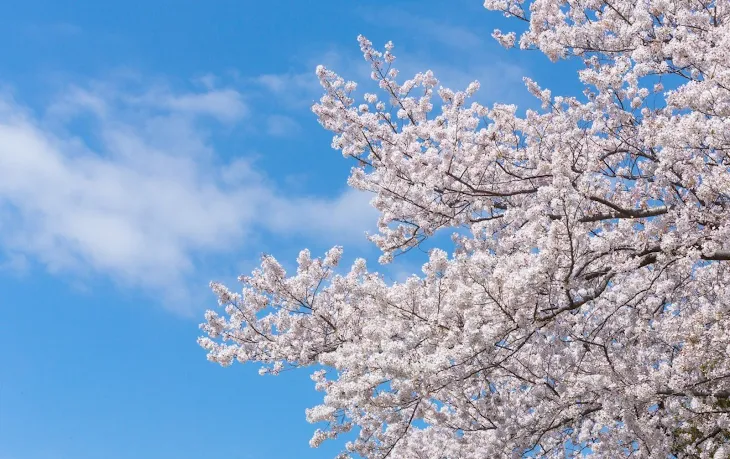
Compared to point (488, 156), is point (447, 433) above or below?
below

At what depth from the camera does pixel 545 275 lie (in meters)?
7.21

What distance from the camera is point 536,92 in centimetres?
1184

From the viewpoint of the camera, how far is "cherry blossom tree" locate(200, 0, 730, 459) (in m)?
7.71

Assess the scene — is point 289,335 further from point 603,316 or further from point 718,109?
point 718,109

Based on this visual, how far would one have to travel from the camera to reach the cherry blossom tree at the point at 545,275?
7715mm

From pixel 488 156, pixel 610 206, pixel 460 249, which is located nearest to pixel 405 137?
pixel 488 156

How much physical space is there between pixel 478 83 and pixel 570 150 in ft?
7.57

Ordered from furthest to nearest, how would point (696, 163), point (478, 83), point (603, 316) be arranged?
1. point (478, 83)
2. point (603, 316)
3. point (696, 163)

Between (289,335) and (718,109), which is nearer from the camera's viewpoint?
(718,109)

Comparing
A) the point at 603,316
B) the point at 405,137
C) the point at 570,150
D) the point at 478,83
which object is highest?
the point at 478,83

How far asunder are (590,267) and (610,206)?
2.89 feet

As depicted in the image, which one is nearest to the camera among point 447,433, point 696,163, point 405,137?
point 696,163

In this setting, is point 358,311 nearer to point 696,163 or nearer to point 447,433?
point 447,433

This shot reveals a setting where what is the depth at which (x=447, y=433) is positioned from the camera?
12758 millimetres
